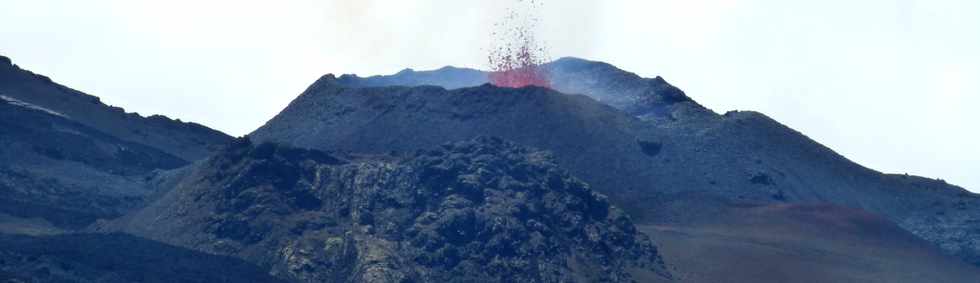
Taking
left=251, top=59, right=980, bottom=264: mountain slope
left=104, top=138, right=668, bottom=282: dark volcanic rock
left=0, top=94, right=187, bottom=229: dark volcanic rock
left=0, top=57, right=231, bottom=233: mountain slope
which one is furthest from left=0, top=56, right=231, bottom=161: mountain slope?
left=104, top=138, right=668, bottom=282: dark volcanic rock

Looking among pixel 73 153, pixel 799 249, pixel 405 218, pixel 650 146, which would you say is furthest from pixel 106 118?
pixel 799 249

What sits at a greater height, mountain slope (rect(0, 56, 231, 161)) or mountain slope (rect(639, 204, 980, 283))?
mountain slope (rect(0, 56, 231, 161))

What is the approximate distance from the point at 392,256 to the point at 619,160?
31281 mm

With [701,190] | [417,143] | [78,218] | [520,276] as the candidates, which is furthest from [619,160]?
[78,218]

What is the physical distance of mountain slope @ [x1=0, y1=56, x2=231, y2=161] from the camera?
499ft

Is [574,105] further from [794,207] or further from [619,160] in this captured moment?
[794,207]

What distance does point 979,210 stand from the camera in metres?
137

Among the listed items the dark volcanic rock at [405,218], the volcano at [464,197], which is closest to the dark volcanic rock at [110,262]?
the volcano at [464,197]

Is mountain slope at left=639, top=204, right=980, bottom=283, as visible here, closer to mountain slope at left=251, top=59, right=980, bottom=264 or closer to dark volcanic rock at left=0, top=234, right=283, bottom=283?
mountain slope at left=251, top=59, right=980, bottom=264

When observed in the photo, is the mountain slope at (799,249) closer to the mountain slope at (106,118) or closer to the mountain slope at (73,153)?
the mountain slope at (73,153)

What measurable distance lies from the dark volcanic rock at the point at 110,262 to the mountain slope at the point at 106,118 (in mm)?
47654

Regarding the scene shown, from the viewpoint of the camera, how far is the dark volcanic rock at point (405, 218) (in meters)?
105

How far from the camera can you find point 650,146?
13400cm

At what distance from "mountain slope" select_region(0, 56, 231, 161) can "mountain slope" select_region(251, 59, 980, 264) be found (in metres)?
13.3
